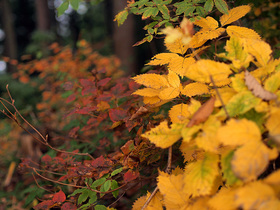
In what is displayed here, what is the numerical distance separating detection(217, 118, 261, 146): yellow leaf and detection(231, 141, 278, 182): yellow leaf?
0.04 feet

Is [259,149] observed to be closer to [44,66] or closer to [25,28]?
[44,66]

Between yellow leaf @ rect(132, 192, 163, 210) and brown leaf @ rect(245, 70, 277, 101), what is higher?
brown leaf @ rect(245, 70, 277, 101)

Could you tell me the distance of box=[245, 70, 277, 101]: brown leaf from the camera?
1.96 ft

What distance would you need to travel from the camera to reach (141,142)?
1012 millimetres

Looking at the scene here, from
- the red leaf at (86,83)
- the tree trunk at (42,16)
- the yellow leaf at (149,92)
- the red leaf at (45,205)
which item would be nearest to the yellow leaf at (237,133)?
the yellow leaf at (149,92)

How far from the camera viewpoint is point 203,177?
0.61 meters

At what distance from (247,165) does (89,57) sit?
25.0 feet

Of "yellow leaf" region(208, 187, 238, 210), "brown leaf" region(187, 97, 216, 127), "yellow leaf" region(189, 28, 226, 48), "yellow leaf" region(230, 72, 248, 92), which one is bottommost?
"yellow leaf" region(208, 187, 238, 210)

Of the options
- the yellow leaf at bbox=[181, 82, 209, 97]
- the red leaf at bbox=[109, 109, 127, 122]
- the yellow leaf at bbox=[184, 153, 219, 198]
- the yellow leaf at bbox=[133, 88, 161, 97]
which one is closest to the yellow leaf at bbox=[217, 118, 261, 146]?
the yellow leaf at bbox=[184, 153, 219, 198]

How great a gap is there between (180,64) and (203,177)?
506 millimetres

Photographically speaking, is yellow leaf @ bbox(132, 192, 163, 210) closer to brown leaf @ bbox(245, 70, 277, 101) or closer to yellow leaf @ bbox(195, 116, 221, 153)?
yellow leaf @ bbox(195, 116, 221, 153)

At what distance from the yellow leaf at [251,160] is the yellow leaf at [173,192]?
258 millimetres

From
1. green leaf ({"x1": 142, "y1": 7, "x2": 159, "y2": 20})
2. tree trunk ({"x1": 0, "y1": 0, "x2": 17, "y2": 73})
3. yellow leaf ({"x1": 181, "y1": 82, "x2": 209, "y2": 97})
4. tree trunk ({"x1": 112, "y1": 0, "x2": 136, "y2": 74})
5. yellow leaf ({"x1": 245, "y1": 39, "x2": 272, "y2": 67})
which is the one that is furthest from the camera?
tree trunk ({"x1": 0, "y1": 0, "x2": 17, "y2": 73})

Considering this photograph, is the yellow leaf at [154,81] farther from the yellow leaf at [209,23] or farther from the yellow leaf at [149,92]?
the yellow leaf at [209,23]
